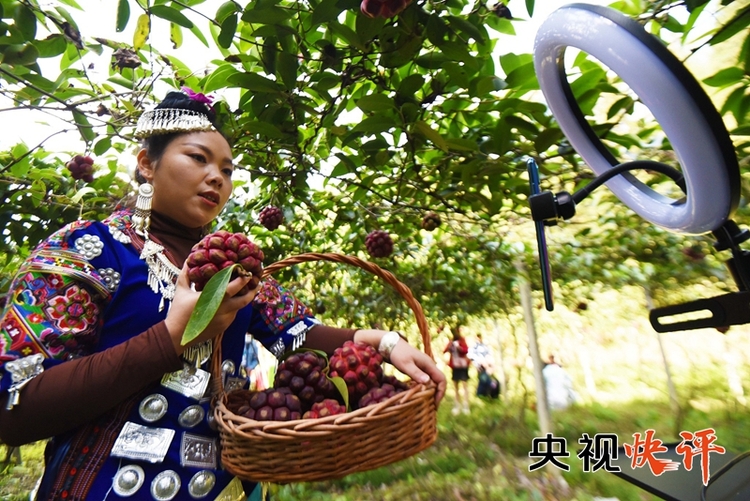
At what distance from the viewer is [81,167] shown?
4.24 feet

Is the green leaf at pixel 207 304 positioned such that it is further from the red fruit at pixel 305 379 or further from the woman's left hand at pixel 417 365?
the woman's left hand at pixel 417 365

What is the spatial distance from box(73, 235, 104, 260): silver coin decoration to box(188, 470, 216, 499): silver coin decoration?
33 centimetres

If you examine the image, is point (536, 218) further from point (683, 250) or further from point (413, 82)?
point (683, 250)

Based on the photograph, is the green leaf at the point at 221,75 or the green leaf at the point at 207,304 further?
the green leaf at the point at 221,75

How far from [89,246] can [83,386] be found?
0.20 m

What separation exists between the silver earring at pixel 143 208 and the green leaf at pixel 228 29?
31 cm

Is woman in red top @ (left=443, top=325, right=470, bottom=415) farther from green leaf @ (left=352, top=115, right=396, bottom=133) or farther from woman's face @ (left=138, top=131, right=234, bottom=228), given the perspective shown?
woman's face @ (left=138, top=131, right=234, bottom=228)

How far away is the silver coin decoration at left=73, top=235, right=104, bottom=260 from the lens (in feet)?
2.00

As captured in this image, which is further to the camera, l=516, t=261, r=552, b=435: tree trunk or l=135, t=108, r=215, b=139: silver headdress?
l=516, t=261, r=552, b=435: tree trunk

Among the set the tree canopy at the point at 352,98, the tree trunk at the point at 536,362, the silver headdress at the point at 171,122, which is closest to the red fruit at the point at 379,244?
the tree canopy at the point at 352,98

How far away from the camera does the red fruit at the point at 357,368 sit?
0.63m

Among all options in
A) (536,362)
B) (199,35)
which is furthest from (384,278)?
Result: (536,362)

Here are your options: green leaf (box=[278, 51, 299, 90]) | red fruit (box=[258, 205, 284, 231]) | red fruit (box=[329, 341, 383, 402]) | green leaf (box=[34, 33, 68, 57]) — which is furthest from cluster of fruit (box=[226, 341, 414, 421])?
green leaf (box=[34, 33, 68, 57])

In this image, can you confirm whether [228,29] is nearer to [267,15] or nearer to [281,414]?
[267,15]
